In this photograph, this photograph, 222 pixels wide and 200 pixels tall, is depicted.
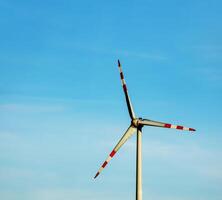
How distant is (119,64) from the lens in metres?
78.6

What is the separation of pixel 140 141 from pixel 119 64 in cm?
1486

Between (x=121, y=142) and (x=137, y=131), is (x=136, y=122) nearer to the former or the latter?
(x=137, y=131)

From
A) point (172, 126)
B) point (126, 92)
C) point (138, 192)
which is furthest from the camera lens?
point (126, 92)

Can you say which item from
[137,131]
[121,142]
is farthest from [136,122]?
[121,142]

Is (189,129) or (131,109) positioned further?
(131,109)

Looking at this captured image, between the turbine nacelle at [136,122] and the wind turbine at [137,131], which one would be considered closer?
the wind turbine at [137,131]

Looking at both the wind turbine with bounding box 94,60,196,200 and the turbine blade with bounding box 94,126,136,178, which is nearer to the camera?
the wind turbine with bounding box 94,60,196,200

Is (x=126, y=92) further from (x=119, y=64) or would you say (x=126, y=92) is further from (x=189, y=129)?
(x=189, y=129)

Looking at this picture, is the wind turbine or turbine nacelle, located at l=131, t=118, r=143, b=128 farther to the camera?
turbine nacelle, located at l=131, t=118, r=143, b=128

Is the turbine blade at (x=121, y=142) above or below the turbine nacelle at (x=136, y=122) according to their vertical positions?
below

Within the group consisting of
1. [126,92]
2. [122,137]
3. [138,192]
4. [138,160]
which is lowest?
[138,192]

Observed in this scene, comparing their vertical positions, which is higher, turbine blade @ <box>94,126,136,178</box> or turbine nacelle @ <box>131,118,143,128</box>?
turbine nacelle @ <box>131,118,143,128</box>

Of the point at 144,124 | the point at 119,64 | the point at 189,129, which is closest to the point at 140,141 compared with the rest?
the point at 144,124

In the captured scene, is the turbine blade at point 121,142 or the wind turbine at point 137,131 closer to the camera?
the wind turbine at point 137,131
